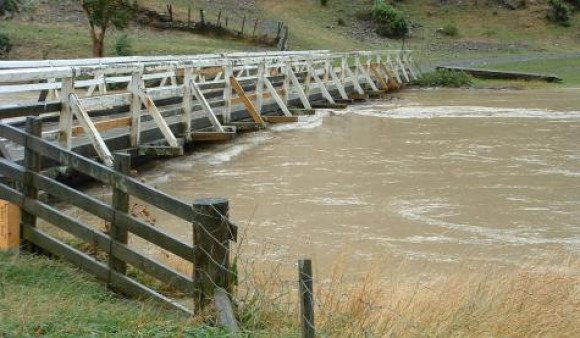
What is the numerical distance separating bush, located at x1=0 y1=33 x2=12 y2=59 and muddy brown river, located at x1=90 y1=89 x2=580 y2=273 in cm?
1649

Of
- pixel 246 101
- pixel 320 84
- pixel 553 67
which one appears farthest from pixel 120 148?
pixel 553 67

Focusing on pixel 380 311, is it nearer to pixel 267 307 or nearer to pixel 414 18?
pixel 267 307

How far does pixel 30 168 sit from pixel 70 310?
1787 millimetres

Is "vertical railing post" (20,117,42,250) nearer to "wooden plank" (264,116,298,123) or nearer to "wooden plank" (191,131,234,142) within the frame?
"wooden plank" (191,131,234,142)

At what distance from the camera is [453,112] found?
23625mm

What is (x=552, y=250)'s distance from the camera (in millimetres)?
8406

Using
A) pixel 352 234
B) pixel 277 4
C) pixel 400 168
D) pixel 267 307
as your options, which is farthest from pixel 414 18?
pixel 267 307

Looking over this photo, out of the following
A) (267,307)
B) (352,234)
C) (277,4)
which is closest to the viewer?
(267,307)

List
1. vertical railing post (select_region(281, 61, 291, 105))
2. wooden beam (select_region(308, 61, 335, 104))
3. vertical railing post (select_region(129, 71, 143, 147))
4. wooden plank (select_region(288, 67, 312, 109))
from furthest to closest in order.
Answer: wooden beam (select_region(308, 61, 335, 104)) → wooden plank (select_region(288, 67, 312, 109)) → vertical railing post (select_region(281, 61, 291, 105)) → vertical railing post (select_region(129, 71, 143, 147))

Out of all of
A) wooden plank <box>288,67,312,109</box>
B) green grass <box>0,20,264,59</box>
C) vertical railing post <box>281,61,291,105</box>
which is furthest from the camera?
green grass <box>0,20,264,59</box>

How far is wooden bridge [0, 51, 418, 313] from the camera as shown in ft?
16.9

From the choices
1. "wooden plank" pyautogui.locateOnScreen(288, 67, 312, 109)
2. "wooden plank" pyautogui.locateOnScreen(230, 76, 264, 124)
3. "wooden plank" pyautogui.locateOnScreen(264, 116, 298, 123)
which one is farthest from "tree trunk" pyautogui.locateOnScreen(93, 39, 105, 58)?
"wooden plank" pyautogui.locateOnScreen(230, 76, 264, 124)

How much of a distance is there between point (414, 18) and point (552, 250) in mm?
54948

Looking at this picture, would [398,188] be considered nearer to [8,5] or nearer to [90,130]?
[90,130]
